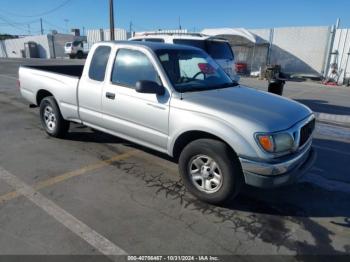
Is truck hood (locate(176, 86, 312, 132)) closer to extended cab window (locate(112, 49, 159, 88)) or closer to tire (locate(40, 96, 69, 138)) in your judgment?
extended cab window (locate(112, 49, 159, 88))

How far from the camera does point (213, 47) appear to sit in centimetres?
938

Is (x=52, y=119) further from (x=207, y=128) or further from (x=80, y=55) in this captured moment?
(x=80, y=55)

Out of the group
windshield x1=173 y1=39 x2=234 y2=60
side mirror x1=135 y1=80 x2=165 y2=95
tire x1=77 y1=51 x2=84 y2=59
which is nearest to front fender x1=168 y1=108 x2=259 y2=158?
side mirror x1=135 y1=80 x2=165 y2=95

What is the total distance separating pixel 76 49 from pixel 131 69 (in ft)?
119

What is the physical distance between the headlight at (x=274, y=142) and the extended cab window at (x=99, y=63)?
104 inches

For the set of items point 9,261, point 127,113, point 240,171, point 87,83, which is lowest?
point 9,261

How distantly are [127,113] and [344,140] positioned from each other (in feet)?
15.2

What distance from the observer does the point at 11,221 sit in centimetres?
316

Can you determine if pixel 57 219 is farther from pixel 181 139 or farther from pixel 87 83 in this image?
pixel 87 83

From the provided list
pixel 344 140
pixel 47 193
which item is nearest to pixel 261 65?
pixel 344 140

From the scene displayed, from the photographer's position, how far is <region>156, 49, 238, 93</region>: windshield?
13.3 feet

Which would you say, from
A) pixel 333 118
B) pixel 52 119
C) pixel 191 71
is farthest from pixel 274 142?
pixel 333 118

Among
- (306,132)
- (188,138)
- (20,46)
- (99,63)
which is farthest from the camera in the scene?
(20,46)

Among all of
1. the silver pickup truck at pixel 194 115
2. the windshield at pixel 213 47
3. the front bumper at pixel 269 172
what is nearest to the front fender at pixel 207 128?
the silver pickup truck at pixel 194 115
